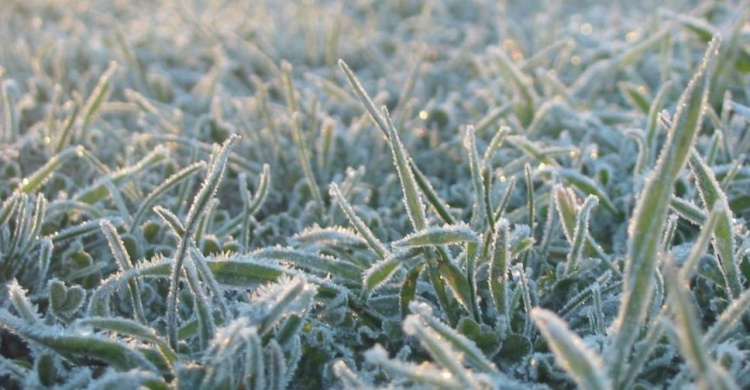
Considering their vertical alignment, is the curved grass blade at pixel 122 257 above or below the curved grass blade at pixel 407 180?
below

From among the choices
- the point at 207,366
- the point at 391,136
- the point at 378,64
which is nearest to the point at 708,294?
the point at 391,136

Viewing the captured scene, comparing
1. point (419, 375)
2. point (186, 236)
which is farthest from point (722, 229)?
point (186, 236)

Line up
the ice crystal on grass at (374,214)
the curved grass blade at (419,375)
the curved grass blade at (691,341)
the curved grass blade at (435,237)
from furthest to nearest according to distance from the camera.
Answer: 1. the curved grass blade at (435,237)
2. the ice crystal on grass at (374,214)
3. the curved grass blade at (419,375)
4. the curved grass blade at (691,341)

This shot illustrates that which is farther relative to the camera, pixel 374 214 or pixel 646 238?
pixel 374 214

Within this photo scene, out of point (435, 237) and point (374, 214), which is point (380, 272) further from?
point (374, 214)

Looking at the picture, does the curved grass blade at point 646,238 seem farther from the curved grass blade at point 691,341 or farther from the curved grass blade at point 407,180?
the curved grass blade at point 407,180

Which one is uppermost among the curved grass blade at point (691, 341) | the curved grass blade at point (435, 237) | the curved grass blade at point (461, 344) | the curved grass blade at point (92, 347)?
the curved grass blade at point (691, 341)

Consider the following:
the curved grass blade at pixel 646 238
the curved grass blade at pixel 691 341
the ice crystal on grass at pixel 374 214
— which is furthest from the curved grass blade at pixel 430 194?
the curved grass blade at pixel 691 341

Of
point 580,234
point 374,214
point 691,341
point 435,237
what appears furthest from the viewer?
point 374,214
